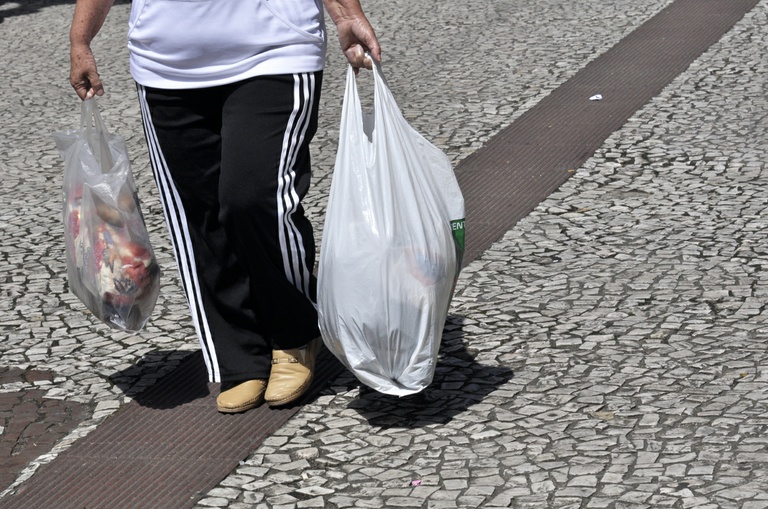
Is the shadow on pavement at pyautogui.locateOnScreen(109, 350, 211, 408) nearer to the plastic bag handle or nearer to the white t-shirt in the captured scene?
the plastic bag handle

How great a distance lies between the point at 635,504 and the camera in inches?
115

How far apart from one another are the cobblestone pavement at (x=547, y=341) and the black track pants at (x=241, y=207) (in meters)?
0.30

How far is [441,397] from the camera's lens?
358 cm

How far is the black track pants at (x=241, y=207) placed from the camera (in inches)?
131

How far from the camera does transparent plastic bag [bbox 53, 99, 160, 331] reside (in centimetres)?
365

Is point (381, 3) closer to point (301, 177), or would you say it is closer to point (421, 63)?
point (421, 63)

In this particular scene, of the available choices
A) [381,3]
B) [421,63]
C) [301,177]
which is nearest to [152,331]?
[301,177]

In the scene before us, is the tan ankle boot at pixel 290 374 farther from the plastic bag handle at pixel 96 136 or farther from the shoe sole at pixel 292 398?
the plastic bag handle at pixel 96 136

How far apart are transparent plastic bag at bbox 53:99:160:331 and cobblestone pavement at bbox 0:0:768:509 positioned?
12.1 inches

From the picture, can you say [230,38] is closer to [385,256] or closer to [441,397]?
[385,256]

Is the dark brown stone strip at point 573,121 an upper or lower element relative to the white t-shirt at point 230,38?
lower

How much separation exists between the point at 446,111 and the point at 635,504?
396 centimetres

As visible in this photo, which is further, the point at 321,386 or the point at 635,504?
the point at 321,386

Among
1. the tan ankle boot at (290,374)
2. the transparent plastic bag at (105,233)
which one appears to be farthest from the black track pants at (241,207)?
the transparent plastic bag at (105,233)
